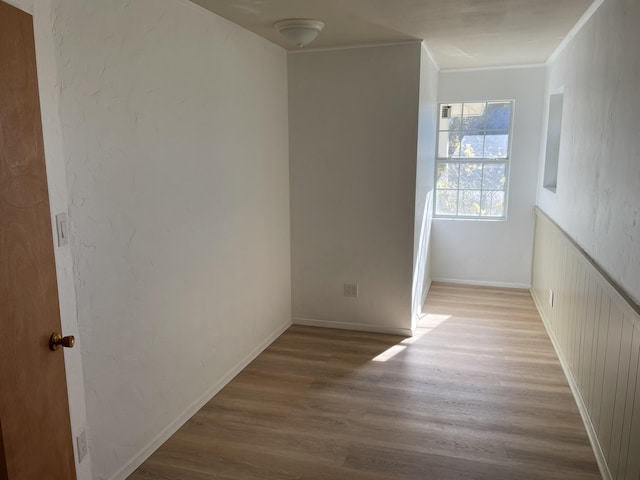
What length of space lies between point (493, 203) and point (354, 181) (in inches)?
88.0

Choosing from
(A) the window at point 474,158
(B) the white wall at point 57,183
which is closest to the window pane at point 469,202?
(A) the window at point 474,158

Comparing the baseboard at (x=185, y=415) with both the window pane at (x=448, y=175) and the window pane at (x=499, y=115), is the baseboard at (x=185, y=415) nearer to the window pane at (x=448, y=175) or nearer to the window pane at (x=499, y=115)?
the window pane at (x=448, y=175)

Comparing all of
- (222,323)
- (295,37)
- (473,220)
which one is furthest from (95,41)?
(473,220)

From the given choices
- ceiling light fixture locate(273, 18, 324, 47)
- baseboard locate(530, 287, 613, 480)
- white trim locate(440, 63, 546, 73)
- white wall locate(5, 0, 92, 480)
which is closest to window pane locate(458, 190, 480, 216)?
white trim locate(440, 63, 546, 73)

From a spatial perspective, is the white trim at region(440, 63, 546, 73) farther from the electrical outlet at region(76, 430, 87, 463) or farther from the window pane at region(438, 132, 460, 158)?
the electrical outlet at region(76, 430, 87, 463)

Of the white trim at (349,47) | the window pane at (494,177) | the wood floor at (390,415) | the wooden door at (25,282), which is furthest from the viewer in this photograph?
the window pane at (494,177)

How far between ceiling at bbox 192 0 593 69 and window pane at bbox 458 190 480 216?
1751 mm

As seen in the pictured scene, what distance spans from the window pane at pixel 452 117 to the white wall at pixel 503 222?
4.3 inches

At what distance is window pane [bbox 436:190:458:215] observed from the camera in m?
5.60

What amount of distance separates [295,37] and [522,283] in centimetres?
382

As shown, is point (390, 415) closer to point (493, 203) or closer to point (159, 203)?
point (159, 203)

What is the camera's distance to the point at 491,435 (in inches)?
104

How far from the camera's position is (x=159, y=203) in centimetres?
250

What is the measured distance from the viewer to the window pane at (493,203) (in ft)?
17.9
